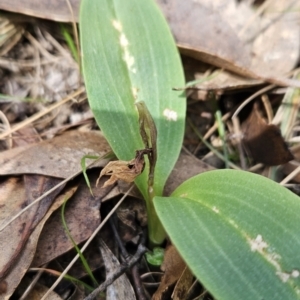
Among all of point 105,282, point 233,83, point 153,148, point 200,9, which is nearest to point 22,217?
point 105,282

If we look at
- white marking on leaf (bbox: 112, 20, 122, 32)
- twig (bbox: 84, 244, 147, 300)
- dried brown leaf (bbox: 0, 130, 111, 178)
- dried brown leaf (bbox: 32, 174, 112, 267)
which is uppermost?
white marking on leaf (bbox: 112, 20, 122, 32)

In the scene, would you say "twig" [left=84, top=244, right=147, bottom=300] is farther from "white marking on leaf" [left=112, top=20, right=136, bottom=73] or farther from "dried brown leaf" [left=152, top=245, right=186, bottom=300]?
"white marking on leaf" [left=112, top=20, right=136, bottom=73]

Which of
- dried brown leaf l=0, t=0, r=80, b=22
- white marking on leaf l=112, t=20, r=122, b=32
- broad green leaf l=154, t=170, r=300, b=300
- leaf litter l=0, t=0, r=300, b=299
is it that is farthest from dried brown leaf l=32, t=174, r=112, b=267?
dried brown leaf l=0, t=0, r=80, b=22

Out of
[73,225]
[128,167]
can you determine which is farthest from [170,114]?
[73,225]

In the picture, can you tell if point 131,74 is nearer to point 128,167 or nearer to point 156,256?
point 128,167

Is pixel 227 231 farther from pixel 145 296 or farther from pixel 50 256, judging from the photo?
pixel 50 256

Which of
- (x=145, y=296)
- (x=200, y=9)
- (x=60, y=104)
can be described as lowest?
(x=145, y=296)
